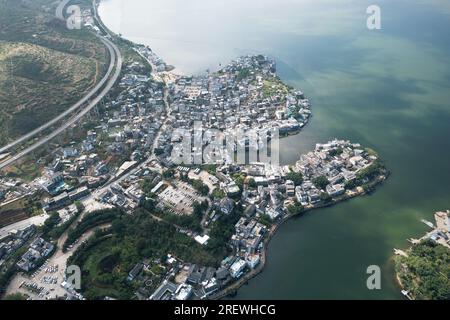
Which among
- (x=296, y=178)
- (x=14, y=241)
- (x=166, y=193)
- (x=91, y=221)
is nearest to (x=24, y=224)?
(x=14, y=241)

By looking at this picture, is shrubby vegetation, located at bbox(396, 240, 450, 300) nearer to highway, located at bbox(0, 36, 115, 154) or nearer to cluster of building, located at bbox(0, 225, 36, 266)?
cluster of building, located at bbox(0, 225, 36, 266)

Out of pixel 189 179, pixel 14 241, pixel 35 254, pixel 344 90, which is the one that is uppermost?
pixel 344 90

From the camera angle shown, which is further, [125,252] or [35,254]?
[35,254]

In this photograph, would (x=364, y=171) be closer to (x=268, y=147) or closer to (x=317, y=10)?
(x=268, y=147)

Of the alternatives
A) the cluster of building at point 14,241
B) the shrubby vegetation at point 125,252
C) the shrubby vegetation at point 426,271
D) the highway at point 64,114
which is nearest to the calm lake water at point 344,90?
the shrubby vegetation at point 426,271

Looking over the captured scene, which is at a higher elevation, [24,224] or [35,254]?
[24,224]

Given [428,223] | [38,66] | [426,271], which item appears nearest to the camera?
[426,271]

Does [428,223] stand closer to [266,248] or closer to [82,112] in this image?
[266,248]

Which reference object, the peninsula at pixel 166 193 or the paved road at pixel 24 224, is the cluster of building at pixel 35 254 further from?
the paved road at pixel 24 224

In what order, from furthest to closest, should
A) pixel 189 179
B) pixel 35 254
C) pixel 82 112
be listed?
pixel 82 112 → pixel 189 179 → pixel 35 254
